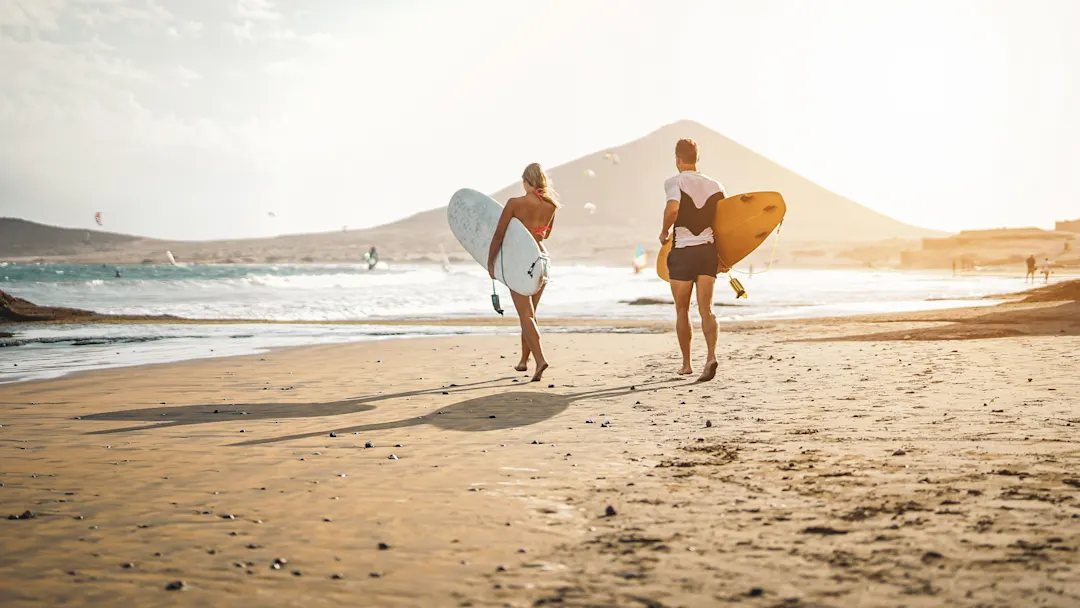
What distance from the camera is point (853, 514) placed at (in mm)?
3371

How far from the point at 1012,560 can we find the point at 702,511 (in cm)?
110

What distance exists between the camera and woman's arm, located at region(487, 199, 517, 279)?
7816mm

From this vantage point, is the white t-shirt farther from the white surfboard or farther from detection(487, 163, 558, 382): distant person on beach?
the white surfboard

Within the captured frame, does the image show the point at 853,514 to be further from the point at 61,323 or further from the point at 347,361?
the point at 61,323

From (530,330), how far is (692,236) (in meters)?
1.63

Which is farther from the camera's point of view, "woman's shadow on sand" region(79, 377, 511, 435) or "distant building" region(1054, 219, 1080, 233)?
"distant building" region(1054, 219, 1080, 233)

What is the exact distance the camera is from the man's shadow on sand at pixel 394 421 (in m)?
5.59

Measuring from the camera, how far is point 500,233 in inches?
311

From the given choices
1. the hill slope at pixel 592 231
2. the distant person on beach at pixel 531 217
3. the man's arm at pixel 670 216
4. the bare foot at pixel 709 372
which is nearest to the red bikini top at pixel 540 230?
the distant person on beach at pixel 531 217

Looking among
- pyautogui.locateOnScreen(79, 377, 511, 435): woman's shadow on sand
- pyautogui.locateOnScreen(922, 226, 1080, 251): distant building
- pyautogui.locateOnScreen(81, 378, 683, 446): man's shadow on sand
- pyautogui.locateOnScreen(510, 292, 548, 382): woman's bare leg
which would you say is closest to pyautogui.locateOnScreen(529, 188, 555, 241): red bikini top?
pyautogui.locateOnScreen(510, 292, 548, 382): woman's bare leg

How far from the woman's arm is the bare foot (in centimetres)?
207

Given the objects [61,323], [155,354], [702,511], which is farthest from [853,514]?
[61,323]

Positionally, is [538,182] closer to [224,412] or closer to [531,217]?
[531,217]

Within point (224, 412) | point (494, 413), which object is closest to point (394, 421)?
point (494, 413)
